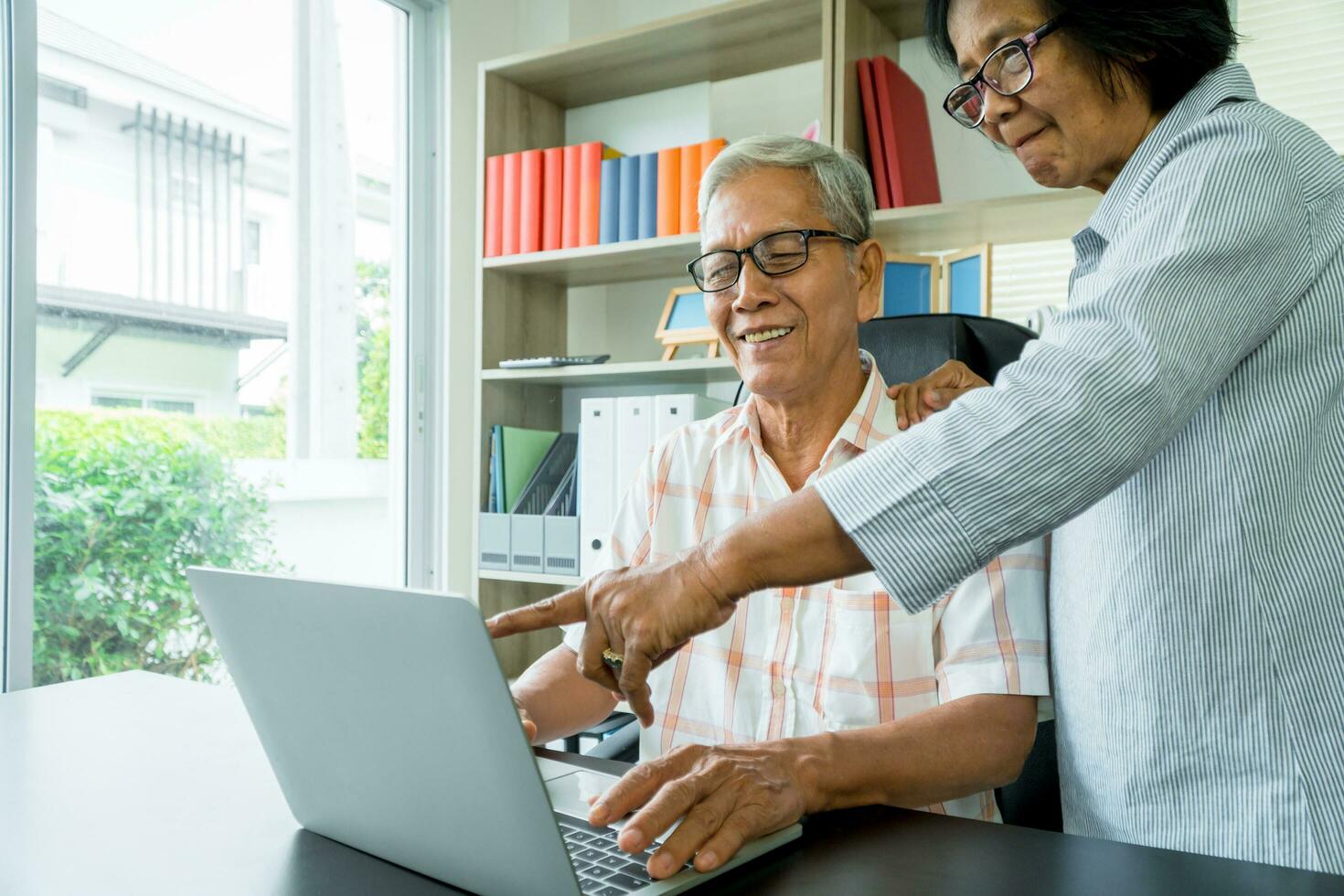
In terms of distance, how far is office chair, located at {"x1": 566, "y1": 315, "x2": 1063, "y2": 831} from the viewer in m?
1.24

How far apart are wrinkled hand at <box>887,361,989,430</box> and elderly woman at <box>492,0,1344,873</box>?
29 cm

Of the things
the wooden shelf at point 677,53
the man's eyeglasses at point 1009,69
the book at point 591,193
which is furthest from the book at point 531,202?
the man's eyeglasses at point 1009,69

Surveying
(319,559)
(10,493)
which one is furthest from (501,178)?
(10,493)

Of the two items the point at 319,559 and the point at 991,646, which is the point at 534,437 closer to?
the point at 319,559

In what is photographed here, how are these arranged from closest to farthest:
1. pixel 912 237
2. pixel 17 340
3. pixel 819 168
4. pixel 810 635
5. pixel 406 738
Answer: pixel 406 738
pixel 810 635
pixel 819 168
pixel 17 340
pixel 912 237

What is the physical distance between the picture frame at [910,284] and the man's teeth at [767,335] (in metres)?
1.03

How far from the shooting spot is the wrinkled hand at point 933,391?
1.17m

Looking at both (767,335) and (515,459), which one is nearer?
(767,335)

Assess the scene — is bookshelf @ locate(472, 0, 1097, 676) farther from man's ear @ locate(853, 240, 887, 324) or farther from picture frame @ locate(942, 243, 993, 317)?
man's ear @ locate(853, 240, 887, 324)

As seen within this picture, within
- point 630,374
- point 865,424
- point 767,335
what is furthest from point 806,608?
point 630,374

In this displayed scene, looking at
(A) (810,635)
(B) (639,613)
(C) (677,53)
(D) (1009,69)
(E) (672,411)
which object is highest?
(C) (677,53)

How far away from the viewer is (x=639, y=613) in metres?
0.67

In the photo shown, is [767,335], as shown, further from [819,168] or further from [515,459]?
[515,459]

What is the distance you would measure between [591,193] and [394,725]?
221cm
